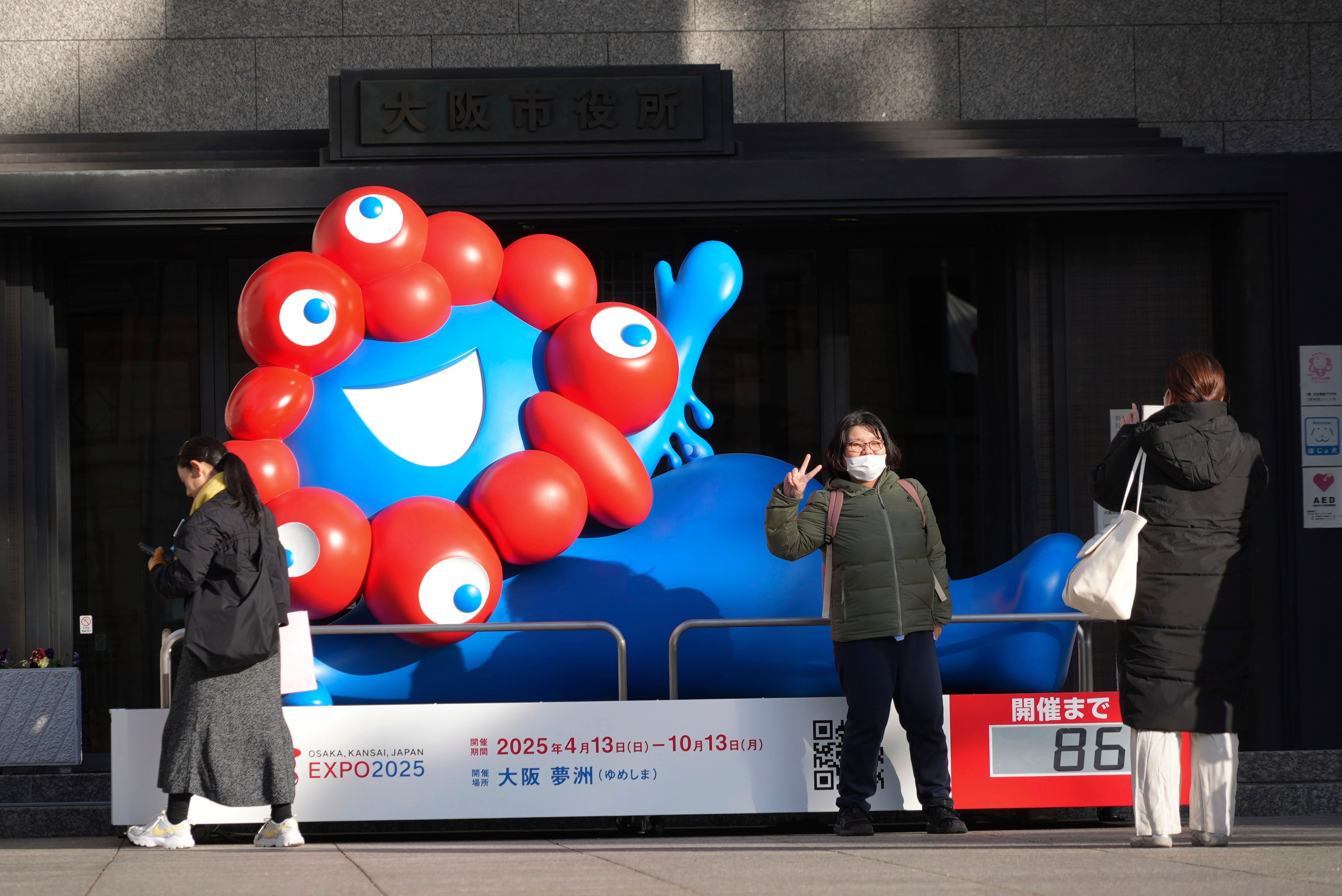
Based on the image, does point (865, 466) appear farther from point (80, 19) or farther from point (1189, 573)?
point (80, 19)

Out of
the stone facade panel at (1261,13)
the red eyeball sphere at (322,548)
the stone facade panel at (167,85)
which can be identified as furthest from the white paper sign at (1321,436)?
the stone facade panel at (167,85)

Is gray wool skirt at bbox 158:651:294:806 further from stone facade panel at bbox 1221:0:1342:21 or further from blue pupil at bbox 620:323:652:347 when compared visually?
stone facade panel at bbox 1221:0:1342:21

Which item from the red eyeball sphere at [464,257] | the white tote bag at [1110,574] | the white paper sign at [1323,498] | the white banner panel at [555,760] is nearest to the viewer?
the white tote bag at [1110,574]

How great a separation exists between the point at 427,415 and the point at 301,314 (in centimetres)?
76

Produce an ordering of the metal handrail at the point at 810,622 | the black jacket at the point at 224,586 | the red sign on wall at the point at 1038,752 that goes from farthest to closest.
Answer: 1. the metal handrail at the point at 810,622
2. the red sign on wall at the point at 1038,752
3. the black jacket at the point at 224,586

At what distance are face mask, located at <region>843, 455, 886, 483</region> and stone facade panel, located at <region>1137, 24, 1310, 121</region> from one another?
14.0 ft

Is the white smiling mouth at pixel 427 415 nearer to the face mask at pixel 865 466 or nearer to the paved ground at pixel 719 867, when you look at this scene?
the paved ground at pixel 719 867

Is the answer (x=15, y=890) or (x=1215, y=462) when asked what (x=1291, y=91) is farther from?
(x=15, y=890)

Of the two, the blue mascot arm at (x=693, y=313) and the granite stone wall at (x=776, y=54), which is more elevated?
the granite stone wall at (x=776, y=54)

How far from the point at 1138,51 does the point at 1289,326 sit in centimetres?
203

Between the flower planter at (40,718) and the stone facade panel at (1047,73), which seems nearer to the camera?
the flower planter at (40,718)

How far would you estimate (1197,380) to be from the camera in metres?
5.14

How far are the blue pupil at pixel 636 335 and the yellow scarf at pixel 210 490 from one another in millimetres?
2076

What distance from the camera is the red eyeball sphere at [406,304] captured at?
6719 millimetres
